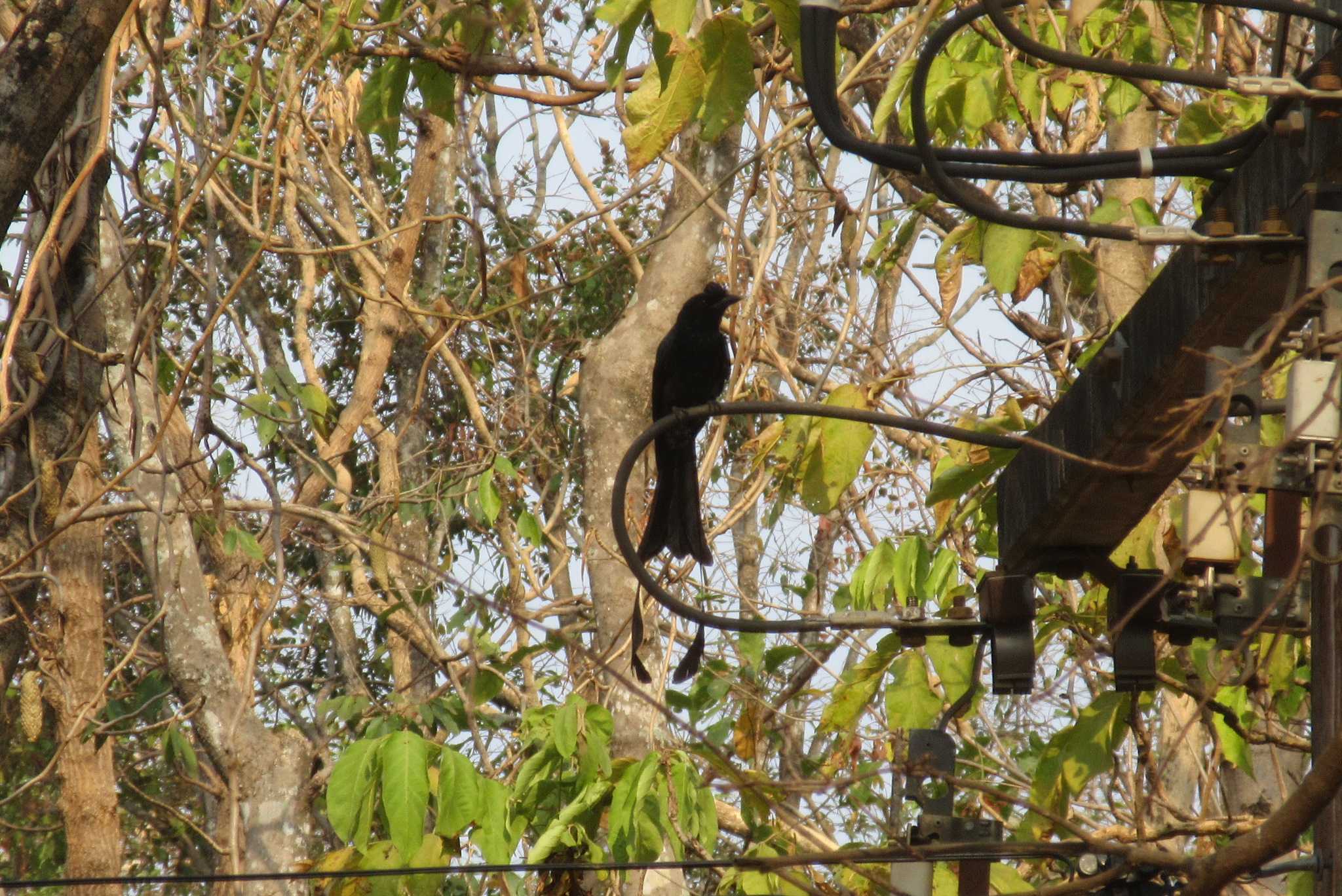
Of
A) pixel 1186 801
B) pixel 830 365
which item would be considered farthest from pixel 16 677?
pixel 830 365

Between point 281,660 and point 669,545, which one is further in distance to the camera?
point 281,660

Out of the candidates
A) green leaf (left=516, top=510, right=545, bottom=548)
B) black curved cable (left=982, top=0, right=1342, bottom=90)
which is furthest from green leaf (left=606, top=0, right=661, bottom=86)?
green leaf (left=516, top=510, right=545, bottom=548)

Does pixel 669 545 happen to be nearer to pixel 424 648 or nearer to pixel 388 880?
pixel 388 880

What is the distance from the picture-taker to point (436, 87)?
3.82 meters

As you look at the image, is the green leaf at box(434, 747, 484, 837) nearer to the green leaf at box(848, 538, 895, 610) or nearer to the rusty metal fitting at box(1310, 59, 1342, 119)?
the green leaf at box(848, 538, 895, 610)

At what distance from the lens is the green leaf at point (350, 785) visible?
369 centimetres

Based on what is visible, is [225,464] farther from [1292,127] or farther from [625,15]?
[1292,127]

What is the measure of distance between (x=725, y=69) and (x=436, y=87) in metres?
1.15

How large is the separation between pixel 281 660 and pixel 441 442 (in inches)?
123

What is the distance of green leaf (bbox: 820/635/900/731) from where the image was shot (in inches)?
138

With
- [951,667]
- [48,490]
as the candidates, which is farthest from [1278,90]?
[48,490]

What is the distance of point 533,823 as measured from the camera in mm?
4520

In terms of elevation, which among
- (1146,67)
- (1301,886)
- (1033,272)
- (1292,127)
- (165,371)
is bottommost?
(1301,886)

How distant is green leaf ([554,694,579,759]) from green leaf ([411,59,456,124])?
5.27 ft
